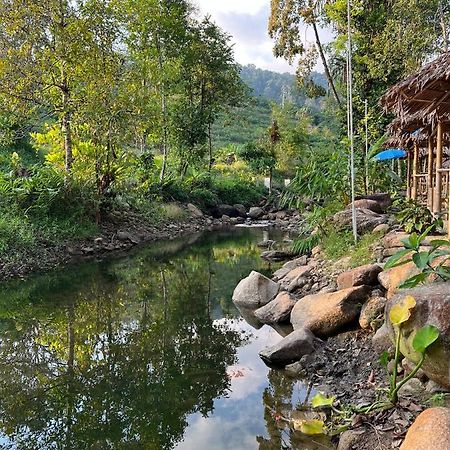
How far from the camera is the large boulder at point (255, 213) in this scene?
68.0 ft

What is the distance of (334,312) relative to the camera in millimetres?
5477

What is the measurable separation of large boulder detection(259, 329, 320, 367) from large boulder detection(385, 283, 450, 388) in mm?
1328

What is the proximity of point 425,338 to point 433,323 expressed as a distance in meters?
0.21

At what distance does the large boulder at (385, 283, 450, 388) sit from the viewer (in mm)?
3533

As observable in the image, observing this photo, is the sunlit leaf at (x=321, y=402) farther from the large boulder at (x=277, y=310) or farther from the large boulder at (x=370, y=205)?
the large boulder at (x=370, y=205)

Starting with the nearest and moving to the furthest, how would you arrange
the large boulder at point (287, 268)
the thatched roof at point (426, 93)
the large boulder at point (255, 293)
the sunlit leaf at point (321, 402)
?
1. the sunlit leaf at point (321, 402)
2. the thatched roof at point (426, 93)
3. the large boulder at point (255, 293)
4. the large boulder at point (287, 268)

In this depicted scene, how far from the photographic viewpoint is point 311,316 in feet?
18.8

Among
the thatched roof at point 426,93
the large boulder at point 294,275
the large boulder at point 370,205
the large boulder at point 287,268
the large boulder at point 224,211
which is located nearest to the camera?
the thatched roof at point 426,93

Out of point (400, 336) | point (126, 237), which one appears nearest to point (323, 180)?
point (126, 237)

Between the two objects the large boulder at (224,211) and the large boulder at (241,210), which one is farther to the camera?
the large boulder at (241,210)

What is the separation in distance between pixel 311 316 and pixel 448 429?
2.90m

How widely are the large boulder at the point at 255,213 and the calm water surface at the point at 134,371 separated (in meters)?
11.7

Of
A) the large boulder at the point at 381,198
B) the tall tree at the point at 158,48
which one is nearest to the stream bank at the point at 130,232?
the tall tree at the point at 158,48

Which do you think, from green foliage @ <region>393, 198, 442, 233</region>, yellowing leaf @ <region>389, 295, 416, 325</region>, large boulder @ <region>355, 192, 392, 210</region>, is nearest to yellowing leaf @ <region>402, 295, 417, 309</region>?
yellowing leaf @ <region>389, 295, 416, 325</region>
